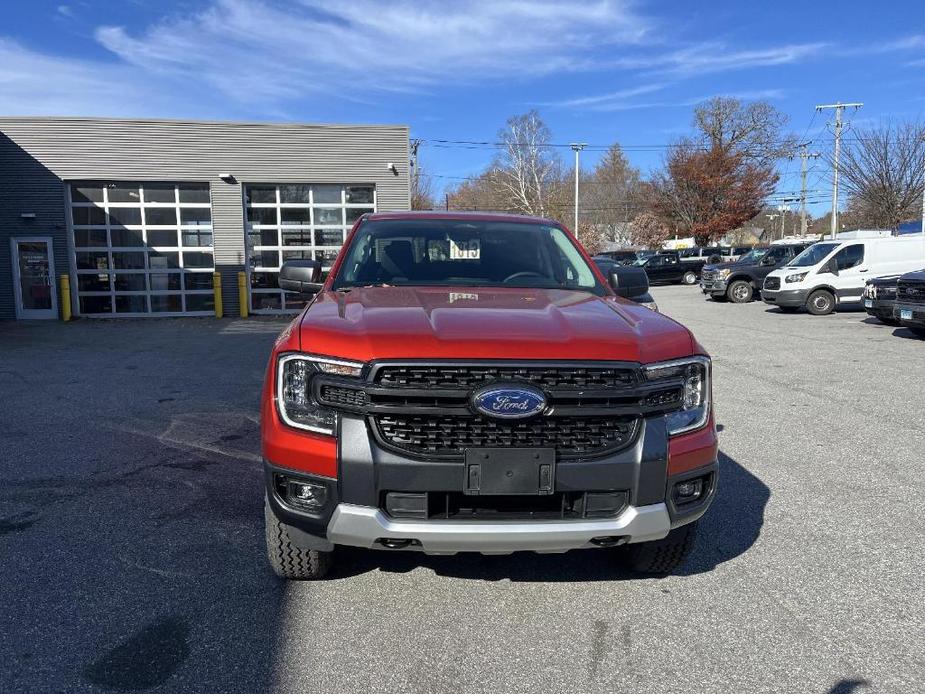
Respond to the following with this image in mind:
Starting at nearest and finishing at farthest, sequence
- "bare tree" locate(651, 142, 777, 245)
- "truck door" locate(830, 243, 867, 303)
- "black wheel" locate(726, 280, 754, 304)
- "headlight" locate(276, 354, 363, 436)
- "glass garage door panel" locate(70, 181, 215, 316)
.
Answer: "headlight" locate(276, 354, 363, 436), "truck door" locate(830, 243, 867, 303), "glass garage door panel" locate(70, 181, 215, 316), "black wheel" locate(726, 280, 754, 304), "bare tree" locate(651, 142, 777, 245)

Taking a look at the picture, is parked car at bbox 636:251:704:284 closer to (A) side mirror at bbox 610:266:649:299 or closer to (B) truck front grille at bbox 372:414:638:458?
(A) side mirror at bbox 610:266:649:299

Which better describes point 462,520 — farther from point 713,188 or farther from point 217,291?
point 713,188

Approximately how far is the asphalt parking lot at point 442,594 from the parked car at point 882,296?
8531 millimetres

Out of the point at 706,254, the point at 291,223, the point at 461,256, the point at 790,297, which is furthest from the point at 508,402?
the point at 706,254

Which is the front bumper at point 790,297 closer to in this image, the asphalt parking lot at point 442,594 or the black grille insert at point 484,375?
the asphalt parking lot at point 442,594

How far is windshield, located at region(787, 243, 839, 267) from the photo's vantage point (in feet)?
59.1

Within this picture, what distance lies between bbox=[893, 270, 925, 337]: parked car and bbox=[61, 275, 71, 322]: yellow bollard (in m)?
18.7

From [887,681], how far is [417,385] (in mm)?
2042

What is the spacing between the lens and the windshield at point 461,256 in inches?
164

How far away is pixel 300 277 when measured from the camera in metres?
4.50

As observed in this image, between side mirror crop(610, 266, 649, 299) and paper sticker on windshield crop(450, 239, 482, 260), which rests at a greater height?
paper sticker on windshield crop(450, 239, 482, 260)

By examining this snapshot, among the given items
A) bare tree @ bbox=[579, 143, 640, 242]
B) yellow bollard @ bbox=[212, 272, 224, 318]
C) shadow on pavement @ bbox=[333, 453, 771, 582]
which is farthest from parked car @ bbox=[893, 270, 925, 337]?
bare tree @ bbox=[579, 143, 640, 242]

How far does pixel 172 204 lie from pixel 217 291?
271 cm

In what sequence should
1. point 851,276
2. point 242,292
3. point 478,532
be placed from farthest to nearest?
point 242,292 < point 851,276 < point 478,532
